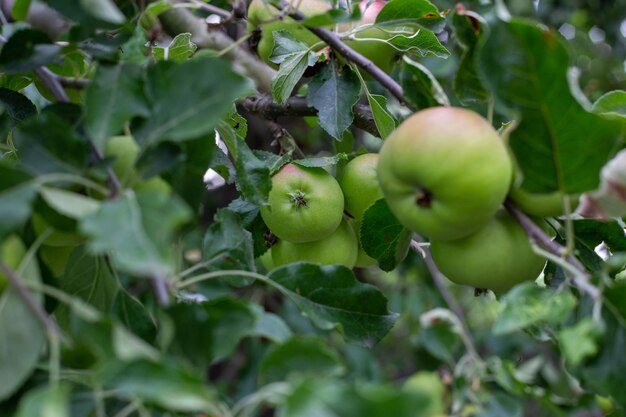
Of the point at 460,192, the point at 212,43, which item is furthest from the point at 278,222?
the point at 212,43

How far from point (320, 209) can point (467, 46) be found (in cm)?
32

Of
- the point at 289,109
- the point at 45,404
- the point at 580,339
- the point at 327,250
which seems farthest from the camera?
the point at 289,109

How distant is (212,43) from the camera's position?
150 centimetres

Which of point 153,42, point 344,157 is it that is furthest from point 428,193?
point 153,42

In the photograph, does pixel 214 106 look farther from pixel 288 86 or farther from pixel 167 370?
pixel 288 86

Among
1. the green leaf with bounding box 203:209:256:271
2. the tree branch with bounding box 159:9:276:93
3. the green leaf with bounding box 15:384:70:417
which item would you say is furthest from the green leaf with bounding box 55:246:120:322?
the tree branch with bounding box 159:9:276:93

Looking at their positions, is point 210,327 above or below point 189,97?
below

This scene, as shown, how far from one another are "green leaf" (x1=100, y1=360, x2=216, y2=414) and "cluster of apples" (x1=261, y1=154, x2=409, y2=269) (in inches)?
17.9

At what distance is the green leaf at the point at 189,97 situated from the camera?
62 centimetres

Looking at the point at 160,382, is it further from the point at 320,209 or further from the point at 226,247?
the point at 320,209

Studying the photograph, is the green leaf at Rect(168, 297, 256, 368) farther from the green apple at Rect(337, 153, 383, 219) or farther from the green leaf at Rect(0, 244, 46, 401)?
the green apple at Rect(337, 153, 383, 219)

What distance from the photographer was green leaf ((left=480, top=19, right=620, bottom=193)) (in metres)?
0.65

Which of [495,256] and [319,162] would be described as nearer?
[495,256]

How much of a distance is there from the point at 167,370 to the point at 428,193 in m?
0.32
